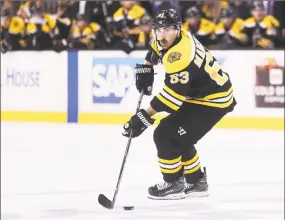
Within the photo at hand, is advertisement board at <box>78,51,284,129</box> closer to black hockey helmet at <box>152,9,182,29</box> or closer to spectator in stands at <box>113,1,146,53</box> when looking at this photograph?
spectator in stands at <box>113,1,146,53</box>

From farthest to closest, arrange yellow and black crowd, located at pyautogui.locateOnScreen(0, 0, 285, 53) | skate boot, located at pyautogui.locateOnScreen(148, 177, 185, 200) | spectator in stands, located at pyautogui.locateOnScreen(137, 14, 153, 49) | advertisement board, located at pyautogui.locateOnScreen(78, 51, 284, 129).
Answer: spectator in stands, located at pyautogui.locateOnScreen(137, 14, 153, 49) < yellow and black crowd, located at pyautogui.locateOnScreen(0, 0, 285, 53) < advertisement board, located at pyautogui.locateOnScreen(78, 51, 284, 129) < skate boot, located at pyautogui.locateOnScreen(148, 177, 185, 200)

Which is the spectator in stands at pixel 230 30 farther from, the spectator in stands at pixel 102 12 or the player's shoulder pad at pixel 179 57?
the player's shoulder pad at pixel 179 57

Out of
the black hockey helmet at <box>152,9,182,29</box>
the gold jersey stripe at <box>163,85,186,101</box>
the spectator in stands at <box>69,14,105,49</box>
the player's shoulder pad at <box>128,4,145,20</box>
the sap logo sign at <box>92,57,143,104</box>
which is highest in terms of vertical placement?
the black hockey helmet at <box>152,9,182,29</box>

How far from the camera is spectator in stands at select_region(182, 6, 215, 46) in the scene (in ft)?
21.7

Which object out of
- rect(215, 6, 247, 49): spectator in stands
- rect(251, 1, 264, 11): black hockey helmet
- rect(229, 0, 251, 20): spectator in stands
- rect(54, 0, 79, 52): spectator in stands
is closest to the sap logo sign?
rect(54, 0, 79, 52): spectator in stands

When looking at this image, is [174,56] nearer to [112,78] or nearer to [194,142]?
[194,142]

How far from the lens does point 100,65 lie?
21.9 feet

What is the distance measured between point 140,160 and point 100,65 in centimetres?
192

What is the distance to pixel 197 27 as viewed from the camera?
6645 mm

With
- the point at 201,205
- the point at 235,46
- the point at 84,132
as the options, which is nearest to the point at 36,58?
the point at 84,132

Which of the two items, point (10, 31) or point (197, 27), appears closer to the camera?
point (197, 27)

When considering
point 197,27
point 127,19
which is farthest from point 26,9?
point 197,27

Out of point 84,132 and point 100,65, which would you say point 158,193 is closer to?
point 84,132

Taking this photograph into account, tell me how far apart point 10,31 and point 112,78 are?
4.34 feet
